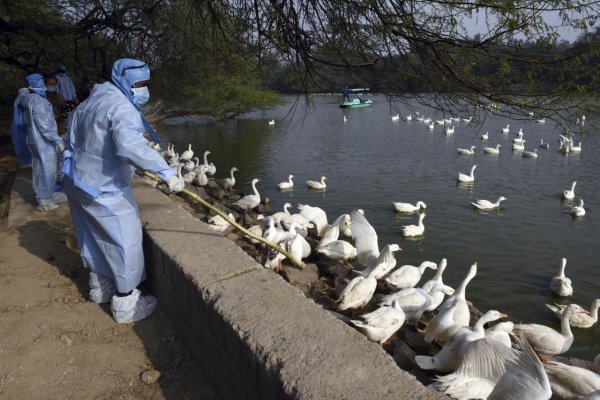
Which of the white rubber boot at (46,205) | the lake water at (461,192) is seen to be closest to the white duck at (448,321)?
the lake water at (461,192)

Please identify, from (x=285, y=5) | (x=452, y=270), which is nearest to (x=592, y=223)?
(x=452, y=270)

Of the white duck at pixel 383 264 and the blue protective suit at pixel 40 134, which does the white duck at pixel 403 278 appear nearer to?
the white duck at pixel 383 264

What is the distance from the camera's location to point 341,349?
7.45 ft

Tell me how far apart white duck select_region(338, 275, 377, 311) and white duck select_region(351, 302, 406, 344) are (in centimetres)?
63

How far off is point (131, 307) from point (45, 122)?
13.0ft

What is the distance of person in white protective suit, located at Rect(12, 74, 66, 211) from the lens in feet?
19.7

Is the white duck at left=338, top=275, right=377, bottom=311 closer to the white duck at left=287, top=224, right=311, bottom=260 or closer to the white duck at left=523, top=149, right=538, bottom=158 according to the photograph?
the white duck at left=287, top=224, right=311, bottom=260

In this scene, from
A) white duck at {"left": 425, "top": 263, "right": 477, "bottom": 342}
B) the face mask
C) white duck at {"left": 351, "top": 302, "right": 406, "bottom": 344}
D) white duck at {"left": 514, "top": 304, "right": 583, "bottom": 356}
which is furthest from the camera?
white duck at {"left": 514, "top": 304, "right": 583, "bottom": 356}

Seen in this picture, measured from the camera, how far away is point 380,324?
4246 mm

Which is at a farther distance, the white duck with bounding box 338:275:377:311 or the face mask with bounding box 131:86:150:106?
the white duck with bounding box 338:275:377:311

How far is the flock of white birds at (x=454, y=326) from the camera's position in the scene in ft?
9.41

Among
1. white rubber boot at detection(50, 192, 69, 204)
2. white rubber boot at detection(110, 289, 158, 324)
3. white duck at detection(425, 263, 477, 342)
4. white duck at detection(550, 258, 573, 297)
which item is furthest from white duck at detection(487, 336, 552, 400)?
white rubber boot at detection(50, 192, 69, 204)

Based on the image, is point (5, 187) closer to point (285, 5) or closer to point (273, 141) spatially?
point (285, 5)

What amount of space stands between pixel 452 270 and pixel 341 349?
616cm
